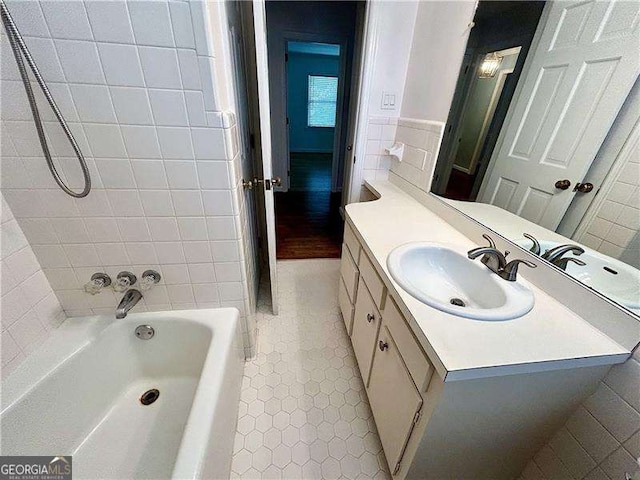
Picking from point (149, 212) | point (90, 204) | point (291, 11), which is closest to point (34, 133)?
point (90, 204)

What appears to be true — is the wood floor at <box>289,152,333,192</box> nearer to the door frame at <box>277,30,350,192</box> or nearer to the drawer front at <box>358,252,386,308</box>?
the door frame at <box>277,30,350,192</box>

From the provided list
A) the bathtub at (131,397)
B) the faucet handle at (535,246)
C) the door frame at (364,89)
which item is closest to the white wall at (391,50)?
the door frame at (364,89)

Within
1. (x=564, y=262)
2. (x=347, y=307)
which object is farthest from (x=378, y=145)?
(x=564, y=262)

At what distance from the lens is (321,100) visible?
6.52m

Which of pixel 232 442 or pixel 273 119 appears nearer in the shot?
pixel 232 442

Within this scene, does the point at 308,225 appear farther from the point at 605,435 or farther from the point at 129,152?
the point at 605,435

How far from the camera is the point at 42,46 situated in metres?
0.75

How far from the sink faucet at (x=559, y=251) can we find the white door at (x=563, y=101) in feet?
0.28

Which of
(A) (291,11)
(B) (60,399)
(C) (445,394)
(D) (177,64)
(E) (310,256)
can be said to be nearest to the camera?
(C) (445,394)

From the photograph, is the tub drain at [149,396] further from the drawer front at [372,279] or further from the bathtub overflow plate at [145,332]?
the drawer front at [372,279]

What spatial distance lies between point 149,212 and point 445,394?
1.13m

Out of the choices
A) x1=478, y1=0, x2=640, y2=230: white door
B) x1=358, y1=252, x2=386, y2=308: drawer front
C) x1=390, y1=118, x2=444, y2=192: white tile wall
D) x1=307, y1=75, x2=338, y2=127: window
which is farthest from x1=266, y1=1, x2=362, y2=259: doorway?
x1=478, y1=0, x2=640, y2=230: white door

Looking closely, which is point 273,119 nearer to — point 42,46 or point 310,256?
point 310,256

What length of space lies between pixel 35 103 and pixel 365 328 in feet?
4.61
